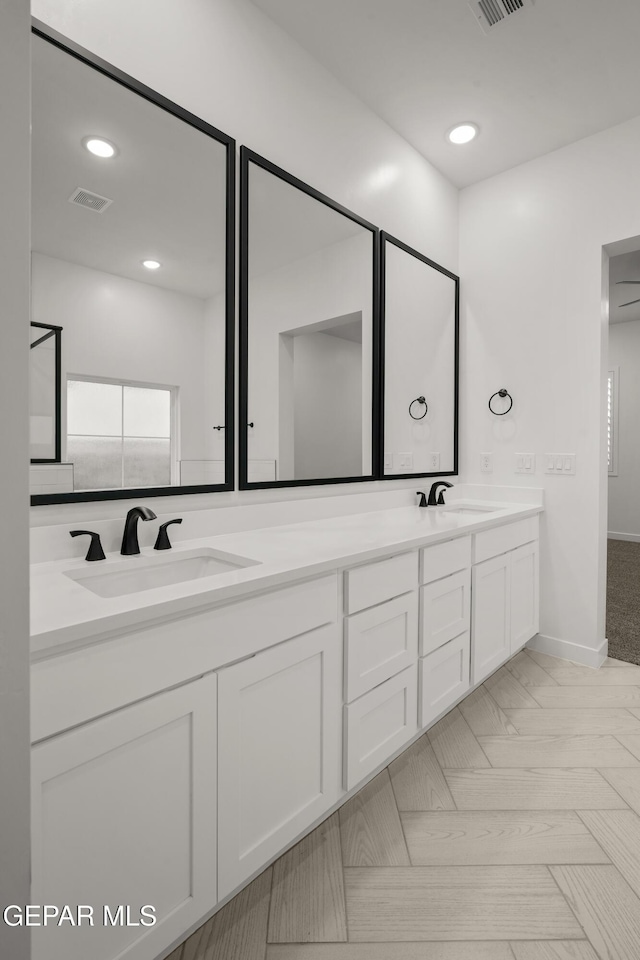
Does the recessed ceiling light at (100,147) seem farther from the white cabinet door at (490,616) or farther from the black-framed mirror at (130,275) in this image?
Answer: the white cabinet door at (490,616)

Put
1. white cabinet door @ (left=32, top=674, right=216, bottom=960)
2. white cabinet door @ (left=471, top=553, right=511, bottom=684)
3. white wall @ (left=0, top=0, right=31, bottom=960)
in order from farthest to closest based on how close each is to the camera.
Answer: white cabinet door @ (left=471, top=553, right=511, bottom=684), white cabinet door @ (left=32, top=674, right=216, bottom=960), white wall @ (left=0, top=0, right=31, bottom=960)

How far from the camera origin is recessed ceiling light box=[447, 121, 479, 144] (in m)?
2.48

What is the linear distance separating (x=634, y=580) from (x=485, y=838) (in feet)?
11.4

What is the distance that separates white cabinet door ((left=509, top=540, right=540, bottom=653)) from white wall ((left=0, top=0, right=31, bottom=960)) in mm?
2276

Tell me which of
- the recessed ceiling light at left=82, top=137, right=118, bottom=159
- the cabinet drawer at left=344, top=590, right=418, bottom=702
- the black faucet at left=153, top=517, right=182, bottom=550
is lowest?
the cabinet drawer at left=344, top=590, right=418, bottom=702

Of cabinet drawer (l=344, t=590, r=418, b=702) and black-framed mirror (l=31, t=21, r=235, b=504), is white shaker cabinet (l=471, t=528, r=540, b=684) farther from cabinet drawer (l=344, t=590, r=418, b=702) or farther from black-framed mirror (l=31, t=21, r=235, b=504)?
black-framed mirror (l=31, t=21, r=235, b=504)

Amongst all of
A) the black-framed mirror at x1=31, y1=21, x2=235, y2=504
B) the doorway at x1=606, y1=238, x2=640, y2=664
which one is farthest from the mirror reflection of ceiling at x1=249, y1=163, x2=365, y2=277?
the doorway at x1=606, y1=238, x2=640, y2=664

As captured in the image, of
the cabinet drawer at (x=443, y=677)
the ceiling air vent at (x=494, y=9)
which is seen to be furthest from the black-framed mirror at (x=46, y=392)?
the ceiling air vent at (x=494, y=9)

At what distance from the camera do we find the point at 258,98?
1.85m

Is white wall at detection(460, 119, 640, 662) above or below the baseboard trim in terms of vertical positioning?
above

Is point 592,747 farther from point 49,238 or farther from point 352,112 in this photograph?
point 352,112

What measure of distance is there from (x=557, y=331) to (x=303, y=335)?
1510 mm

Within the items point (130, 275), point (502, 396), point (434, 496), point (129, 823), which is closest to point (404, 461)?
point (434, 496)

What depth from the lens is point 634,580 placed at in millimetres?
4137
